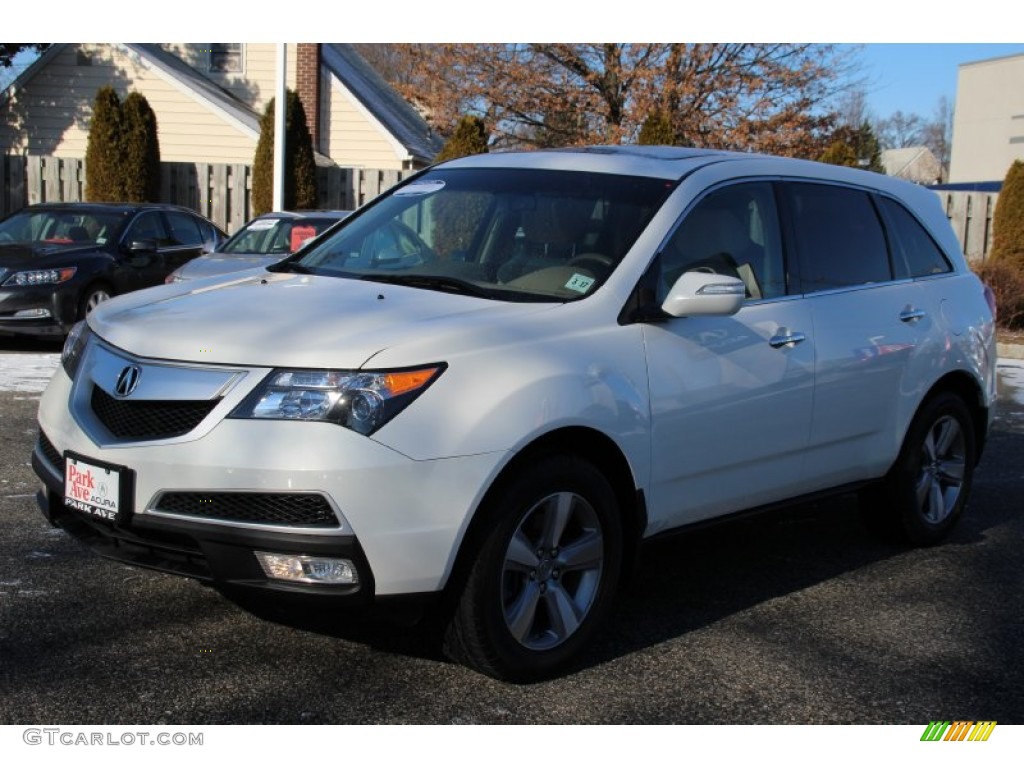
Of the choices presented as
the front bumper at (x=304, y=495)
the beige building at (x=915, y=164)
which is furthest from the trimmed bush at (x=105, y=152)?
the beige building at (x=915, y=164)

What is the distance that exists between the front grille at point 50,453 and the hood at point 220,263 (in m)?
8.38

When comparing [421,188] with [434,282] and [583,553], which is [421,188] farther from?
[583,553]

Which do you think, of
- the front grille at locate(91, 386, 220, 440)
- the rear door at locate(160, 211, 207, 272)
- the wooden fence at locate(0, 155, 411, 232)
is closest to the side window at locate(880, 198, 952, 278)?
the front grille at locate(91, 386, 220, 440)

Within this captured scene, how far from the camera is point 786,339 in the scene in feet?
16.9

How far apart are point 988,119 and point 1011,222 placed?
3533 cm

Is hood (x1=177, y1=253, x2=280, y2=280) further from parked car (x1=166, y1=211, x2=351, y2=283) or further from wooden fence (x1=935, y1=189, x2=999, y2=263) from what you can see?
wooden fence (x1=935, y1=189, x2=999, y2=263)

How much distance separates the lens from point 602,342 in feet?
14.5

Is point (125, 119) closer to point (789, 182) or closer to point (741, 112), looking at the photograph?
point (741, 112)

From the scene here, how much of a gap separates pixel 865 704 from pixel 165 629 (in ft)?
8.17

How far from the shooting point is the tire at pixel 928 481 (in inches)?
240

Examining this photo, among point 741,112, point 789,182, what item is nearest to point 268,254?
point 789,182

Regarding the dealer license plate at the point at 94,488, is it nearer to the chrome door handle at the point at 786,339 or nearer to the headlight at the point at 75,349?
the headlight at the point at 75,349

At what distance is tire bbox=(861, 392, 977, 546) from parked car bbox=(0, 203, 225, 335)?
8.07m

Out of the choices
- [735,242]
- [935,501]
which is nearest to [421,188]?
[735,242]
